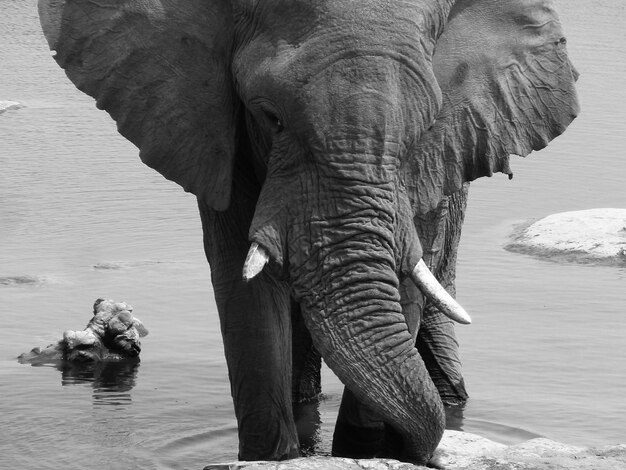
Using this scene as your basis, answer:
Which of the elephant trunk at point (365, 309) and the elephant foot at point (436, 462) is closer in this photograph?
the elephant trunk at point (365, 309)

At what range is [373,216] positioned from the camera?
5.50 meters

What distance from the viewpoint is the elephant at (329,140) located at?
549 centimetres

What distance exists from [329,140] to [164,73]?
0.98 meters

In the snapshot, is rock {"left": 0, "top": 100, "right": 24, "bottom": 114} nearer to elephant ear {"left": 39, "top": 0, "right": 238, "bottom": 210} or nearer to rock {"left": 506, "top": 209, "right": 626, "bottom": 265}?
rock {"left": 506, "top": 209, "right": 626, "bottom": 265}

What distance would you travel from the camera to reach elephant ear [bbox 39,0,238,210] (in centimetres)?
608

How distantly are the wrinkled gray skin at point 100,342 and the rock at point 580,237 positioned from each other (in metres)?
3.60

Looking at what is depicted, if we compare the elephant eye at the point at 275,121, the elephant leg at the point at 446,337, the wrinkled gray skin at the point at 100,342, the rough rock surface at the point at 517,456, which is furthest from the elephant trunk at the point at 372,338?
the wrinkled gray skin at the point at 100,342

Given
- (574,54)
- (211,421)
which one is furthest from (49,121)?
(211,421)

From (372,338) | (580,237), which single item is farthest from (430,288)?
(580,237)

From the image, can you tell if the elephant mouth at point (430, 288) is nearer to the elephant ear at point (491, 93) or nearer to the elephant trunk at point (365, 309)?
the elephant trunk at point (365, 309)

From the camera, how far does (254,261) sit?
5.60 meters

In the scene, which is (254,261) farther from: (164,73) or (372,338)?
(164,73)

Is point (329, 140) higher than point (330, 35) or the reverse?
the reverse

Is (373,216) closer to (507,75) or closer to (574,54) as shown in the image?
(507,75)
